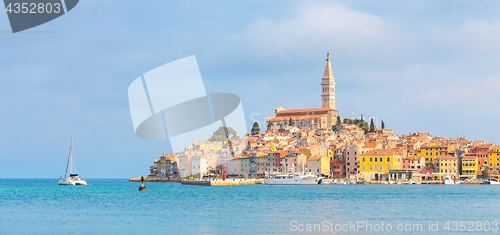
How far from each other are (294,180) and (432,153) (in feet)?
68.3

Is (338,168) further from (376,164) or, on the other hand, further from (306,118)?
(306,118)

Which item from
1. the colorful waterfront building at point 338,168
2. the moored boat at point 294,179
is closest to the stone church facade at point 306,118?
the colorful waterfront building at point 338,168

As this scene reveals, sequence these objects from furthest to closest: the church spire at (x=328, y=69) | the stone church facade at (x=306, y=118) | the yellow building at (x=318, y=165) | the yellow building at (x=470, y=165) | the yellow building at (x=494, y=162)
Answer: the church spire at (x=328, y=69) → the stone church facade at (x=306, y=118) → the yellow building at (x=494, y=162) → the yellow building at (x=318, y=165) → the yellow building at (x=470, y=165)

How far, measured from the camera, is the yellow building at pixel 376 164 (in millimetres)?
70062

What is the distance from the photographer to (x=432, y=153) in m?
75.1

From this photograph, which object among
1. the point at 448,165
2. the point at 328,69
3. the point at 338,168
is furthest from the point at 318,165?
the point at 328,69

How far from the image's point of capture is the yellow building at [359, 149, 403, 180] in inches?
2758

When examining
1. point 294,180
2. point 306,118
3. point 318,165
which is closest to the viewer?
point 294,180

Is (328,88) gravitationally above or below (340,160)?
above

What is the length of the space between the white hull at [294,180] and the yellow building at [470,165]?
18.4 m

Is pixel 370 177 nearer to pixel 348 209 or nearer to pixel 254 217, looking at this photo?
pixel 348 209

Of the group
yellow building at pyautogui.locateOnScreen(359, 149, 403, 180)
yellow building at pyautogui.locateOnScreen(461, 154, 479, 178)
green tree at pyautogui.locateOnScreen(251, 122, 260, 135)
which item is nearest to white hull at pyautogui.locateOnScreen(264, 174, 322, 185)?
yellow building at pyautogui.locateOnScreen(359, 149, 403, 180)

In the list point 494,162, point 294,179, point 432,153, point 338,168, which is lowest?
point 294,179

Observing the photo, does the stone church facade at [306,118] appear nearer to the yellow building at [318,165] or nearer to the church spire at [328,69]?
the church spire at [328,69]
